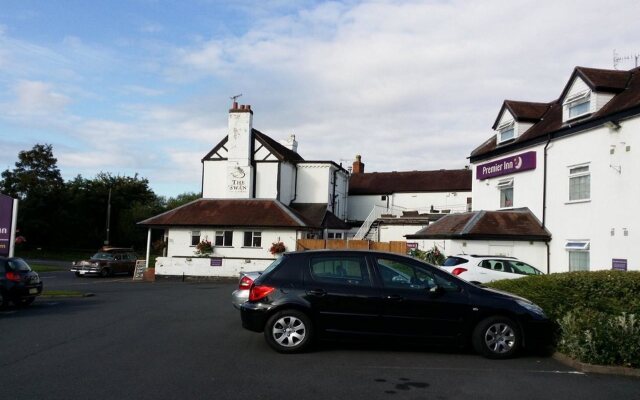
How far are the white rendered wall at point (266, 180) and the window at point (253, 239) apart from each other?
8.55m

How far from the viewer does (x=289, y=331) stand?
848 centimetres

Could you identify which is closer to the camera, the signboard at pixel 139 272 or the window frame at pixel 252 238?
the signboard at pixel 139 272

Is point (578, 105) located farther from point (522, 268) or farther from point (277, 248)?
point (277, 248)

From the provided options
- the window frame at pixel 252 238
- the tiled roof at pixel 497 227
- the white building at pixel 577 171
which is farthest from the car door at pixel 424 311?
the window frame at pixel 252 238

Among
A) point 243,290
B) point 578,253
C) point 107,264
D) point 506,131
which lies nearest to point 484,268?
point 578,253

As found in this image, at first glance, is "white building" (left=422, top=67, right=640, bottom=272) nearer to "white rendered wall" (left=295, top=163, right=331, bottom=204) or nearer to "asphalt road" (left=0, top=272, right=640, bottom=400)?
"asphalt road" (left=0, top=272, right=640, bottom=400)

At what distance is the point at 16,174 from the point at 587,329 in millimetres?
75273

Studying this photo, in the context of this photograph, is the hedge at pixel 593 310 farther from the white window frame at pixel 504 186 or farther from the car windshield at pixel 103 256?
the car windshield at pixel 103 256

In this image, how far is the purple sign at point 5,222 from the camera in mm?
17766

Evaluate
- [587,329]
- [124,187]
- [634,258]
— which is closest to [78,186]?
[124,187]

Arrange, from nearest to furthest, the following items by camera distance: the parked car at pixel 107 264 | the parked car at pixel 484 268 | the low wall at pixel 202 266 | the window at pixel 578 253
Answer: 1. the parked car at pixel 484 268
2. the window at pixel 578 253
3. the low wall at pixel 202 266
4. the parked car at pixel 107 264

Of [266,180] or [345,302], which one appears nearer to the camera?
[345,302]

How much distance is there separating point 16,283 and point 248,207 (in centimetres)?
1990

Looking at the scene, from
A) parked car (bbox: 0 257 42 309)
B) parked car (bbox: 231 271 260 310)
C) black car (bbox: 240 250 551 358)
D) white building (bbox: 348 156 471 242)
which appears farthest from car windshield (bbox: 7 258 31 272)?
white building (bbox: 348 156 471 242)
